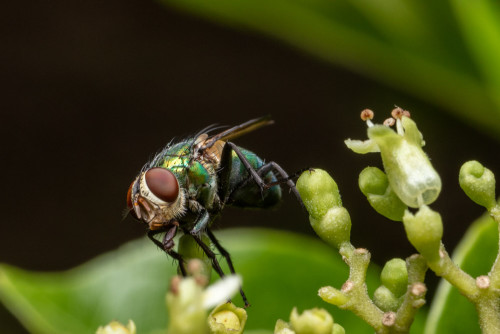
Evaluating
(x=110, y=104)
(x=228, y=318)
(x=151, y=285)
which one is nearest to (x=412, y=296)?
(x=228, y=318)

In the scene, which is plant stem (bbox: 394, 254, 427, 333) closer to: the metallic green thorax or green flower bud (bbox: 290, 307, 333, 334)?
green flower bud (bbox: 290, 307, 333, 334)

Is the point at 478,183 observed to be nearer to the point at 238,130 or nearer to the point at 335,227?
the point at 335,227

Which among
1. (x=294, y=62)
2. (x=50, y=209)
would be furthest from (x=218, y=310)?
(x=50, y=209)

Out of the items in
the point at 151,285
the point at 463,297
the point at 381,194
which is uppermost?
the point at 381,194

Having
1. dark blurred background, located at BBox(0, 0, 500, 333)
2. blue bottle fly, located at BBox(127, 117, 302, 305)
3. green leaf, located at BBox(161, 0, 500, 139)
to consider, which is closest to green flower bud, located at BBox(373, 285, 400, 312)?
blue bottle fly, located at BBox(127, 117, 302, 305)

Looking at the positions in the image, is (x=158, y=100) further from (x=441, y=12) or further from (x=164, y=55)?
(x=441, y=12)

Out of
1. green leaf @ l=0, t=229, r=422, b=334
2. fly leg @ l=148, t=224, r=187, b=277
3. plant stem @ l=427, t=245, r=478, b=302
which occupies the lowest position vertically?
green leaf @ l=0, t=229, r=422, b=334
